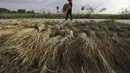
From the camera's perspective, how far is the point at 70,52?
6.91 metres

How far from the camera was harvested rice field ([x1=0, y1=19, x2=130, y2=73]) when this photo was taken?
263 inches

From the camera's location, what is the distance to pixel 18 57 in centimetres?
680

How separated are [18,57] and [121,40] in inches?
97.3

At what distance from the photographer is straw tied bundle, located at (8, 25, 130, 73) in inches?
264

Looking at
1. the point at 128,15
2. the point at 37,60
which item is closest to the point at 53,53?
the point at 37,60

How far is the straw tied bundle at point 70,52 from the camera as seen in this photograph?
6.70 m

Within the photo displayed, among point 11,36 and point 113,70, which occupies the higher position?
→ point 11,36

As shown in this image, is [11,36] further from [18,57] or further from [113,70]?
[113,70]

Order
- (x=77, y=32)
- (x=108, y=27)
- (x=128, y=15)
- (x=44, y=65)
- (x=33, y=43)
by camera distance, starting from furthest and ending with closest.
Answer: (x=128, y=15), (x=108, y=27), (x=77, y=32), (x=33, y=43), (x=44, y=65)

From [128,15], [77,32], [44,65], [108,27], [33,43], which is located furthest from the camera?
[128,15]

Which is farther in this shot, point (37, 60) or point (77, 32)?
point (77, 32)

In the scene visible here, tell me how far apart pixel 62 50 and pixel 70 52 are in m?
0.19

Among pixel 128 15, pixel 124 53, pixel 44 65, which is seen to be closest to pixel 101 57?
pixel 124 53

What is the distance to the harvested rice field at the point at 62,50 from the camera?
6672 millimetres
